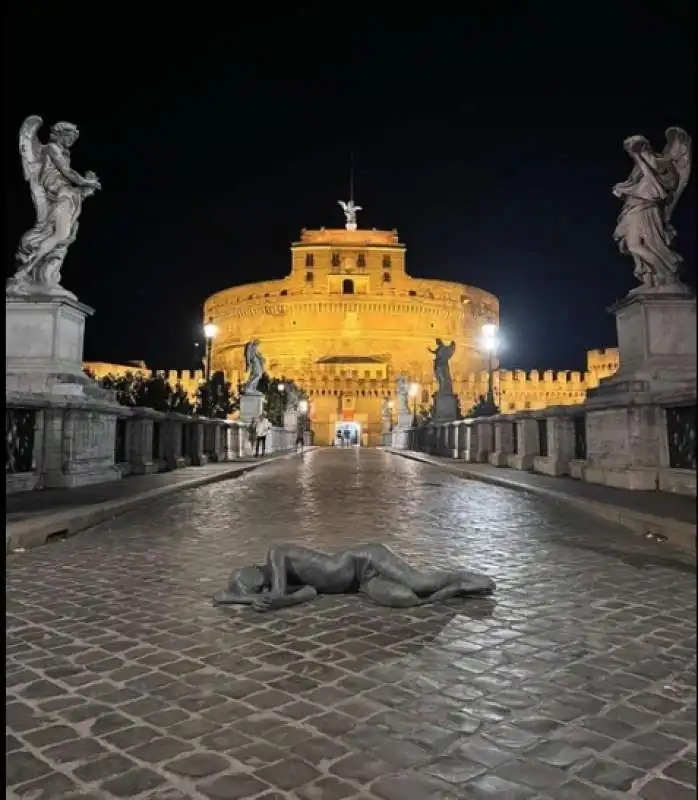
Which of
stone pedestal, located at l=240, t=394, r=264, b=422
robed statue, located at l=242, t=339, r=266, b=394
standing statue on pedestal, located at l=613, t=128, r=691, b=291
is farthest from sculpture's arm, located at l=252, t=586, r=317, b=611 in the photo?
robed statue, located at l=242, t=339, r=266, b=394

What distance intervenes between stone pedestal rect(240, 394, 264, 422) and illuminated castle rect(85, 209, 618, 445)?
1767 inches

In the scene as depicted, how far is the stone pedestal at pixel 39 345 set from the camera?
962cm

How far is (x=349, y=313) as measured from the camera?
288 feet

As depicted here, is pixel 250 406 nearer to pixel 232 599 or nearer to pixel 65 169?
pixel 65 169

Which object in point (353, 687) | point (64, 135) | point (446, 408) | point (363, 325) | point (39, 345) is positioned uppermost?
point (363, 325)

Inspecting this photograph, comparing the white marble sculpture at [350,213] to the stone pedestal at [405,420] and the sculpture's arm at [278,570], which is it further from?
Result: the sculpture's arm at [278,570]

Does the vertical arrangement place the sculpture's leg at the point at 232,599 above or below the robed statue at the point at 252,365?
below

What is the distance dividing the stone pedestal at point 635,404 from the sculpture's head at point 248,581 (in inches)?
217

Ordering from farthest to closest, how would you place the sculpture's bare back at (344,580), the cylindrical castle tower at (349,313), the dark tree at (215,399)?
the cylindrical castle tower at (349,313)
the dark tree at (215,399)
the sculpture's bare back at (344,580)

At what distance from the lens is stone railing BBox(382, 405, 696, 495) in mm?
7969

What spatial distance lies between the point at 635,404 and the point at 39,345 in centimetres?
840

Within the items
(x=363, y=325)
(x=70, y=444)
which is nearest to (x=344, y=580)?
(x=70, y=444)

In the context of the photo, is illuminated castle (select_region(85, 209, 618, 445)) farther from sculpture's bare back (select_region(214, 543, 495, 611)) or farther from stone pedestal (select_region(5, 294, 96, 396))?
sculpture's bare back (select_region(214, 543, 495, 611))

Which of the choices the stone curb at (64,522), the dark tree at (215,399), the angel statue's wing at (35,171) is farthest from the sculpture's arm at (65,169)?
the dark tree at (215,399)
